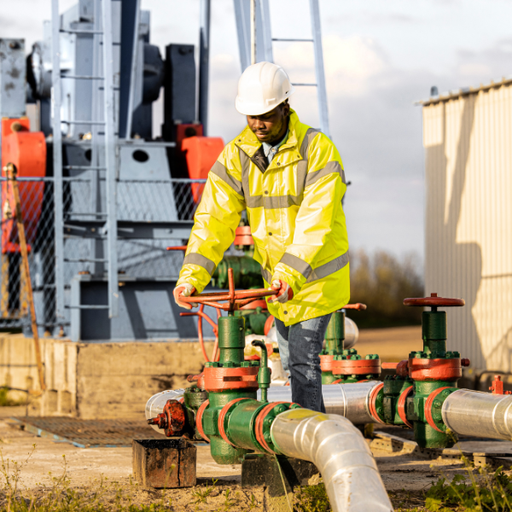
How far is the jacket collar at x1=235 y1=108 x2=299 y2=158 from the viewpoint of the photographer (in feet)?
12.1

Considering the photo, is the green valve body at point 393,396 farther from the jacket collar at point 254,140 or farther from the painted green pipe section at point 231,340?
the jacket collar at point 254,140

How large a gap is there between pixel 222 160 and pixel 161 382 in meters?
4.64

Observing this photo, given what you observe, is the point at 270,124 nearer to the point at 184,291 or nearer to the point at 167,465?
the point at 184,291

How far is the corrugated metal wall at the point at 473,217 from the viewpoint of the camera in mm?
11227

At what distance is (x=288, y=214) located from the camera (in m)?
3.79

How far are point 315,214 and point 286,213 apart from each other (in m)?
0.24

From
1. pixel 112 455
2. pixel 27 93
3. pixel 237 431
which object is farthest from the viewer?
pixel 27 93

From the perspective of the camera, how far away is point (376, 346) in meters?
28.7

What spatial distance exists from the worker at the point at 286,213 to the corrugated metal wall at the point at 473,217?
779 cm

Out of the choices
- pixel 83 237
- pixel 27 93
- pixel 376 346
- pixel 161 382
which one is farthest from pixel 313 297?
pixel 376 346

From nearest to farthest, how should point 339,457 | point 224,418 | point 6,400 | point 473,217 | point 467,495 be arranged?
point 339,457
point 224,418
point 467,495
point 6,400
point 473,217

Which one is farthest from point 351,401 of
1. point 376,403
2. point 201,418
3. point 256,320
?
point 256,320

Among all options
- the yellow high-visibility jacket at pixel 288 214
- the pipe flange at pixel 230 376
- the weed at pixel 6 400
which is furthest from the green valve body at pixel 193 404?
the weed at pixel 6 400

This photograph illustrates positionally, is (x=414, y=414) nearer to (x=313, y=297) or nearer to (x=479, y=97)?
(x=313, y=297)
